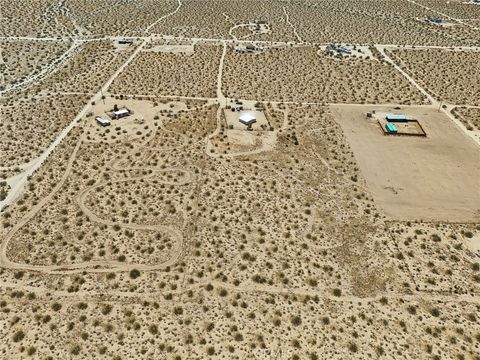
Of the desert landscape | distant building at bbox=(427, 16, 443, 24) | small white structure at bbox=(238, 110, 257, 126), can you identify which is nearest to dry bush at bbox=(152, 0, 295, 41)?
the desert landscape

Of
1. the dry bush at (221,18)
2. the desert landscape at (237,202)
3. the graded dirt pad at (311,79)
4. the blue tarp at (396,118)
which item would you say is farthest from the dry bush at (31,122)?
the blue tarp at (396,118)

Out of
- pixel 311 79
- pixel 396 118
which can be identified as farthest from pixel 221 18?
pixel 396 118

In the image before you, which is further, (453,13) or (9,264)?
(453,13)

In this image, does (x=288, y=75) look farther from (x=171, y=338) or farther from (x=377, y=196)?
(x=171, y=338)

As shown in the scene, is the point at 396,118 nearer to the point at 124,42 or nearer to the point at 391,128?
the point at 391,128

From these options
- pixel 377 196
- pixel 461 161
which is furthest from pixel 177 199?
pixel 461 161

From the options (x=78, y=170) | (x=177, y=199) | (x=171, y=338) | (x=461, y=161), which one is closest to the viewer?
(x=171, y=338)
